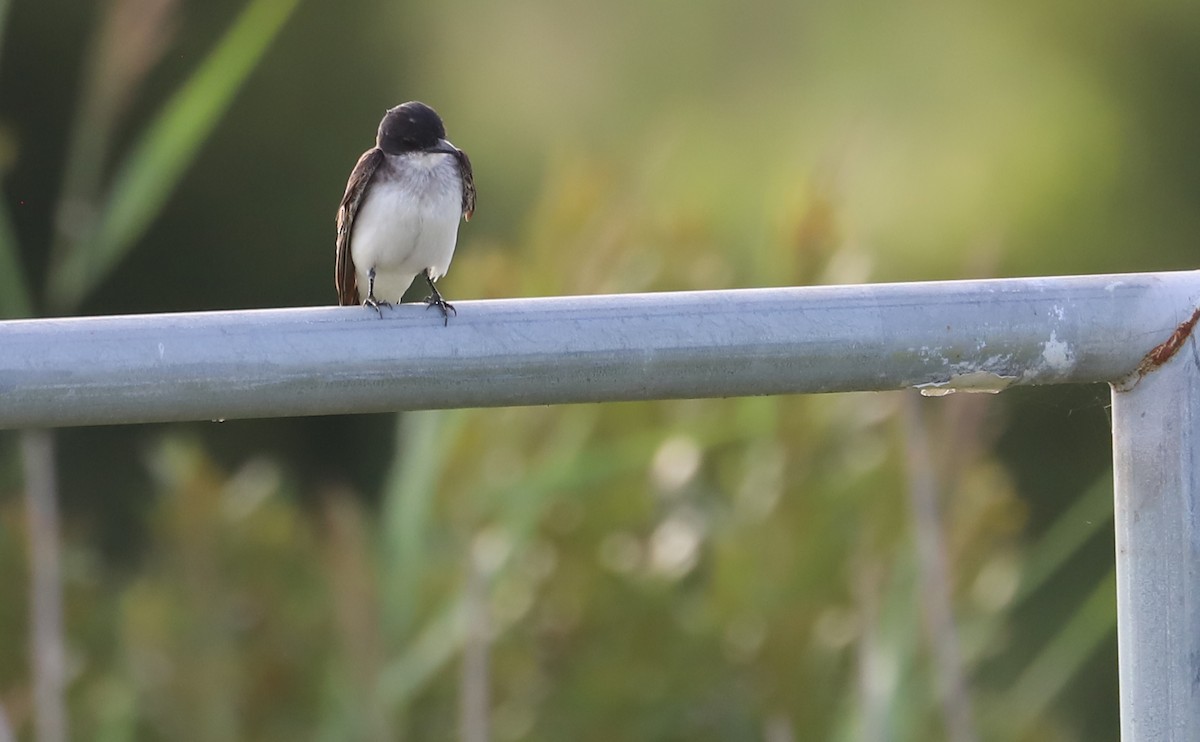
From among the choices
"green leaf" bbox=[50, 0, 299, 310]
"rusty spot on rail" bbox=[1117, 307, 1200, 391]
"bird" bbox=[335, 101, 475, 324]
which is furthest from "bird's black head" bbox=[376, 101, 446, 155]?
"rusty spot on rail" bbox=[1117, 307, 1200, 391]

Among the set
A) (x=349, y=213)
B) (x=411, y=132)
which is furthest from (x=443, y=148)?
(x=349, y=213)

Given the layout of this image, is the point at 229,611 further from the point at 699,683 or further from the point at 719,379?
the point at 719,379

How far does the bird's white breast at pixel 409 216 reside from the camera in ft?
8.20

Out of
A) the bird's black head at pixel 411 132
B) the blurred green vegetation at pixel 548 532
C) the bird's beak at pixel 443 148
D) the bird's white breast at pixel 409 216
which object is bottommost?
the blurred green vegetation at pixel 548 532

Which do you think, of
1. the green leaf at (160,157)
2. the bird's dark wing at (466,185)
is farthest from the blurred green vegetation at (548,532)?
the bird's dark wing at (466,185)

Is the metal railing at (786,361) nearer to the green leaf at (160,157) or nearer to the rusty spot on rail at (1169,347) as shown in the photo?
the rusty spot on rail at (1169,347)

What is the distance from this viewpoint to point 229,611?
298 cm

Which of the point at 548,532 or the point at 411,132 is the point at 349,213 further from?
the point at 548,532

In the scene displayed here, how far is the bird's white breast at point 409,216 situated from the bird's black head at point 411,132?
0.02m

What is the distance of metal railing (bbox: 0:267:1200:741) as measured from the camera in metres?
1.03

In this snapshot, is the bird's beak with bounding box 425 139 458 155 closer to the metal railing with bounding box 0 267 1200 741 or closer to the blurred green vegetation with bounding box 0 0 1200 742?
the blurred green vegetation with bounding box 0 0 1200 742

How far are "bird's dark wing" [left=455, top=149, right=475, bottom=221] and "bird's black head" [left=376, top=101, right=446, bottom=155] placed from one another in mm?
51

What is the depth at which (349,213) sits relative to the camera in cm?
259

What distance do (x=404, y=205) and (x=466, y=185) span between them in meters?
0.18
